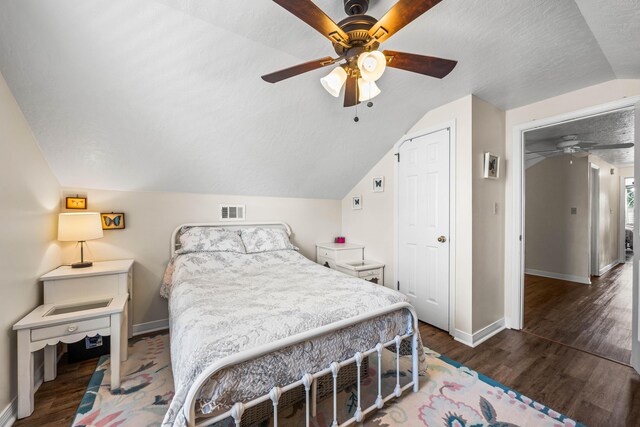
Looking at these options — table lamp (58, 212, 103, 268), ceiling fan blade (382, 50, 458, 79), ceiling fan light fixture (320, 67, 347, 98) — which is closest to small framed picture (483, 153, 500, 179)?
ceiling fan blade (382, 50, 458, 79)

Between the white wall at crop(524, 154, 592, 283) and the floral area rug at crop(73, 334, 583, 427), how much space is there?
163 inches

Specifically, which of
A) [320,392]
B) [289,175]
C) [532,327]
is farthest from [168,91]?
[532,327]

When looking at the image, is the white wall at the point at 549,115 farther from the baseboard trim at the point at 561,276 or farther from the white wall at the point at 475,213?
the baseboard trim at the point at 561,276

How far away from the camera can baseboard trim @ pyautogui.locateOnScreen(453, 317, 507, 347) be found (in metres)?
2.45

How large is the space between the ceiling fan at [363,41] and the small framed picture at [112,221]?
2.21m

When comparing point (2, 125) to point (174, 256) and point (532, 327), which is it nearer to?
point (174, 256)

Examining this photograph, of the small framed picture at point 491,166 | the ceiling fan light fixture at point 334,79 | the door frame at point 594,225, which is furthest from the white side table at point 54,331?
the door frame at point 594,225

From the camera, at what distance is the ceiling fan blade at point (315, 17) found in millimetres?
1041

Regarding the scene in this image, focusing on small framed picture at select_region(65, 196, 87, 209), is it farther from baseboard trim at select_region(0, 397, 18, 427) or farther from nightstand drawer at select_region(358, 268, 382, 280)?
nightstand drawer at select_region(358, 268, 382, 280)

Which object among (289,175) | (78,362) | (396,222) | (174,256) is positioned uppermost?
(289,175)

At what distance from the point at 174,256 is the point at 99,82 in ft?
5.44

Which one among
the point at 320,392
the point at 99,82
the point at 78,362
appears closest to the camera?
the point at 320,392

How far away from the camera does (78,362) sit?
2.17m

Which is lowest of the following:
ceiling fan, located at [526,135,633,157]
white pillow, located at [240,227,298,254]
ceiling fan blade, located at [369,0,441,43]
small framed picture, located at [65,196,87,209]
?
white pillow, located at [240,227,298,254]
